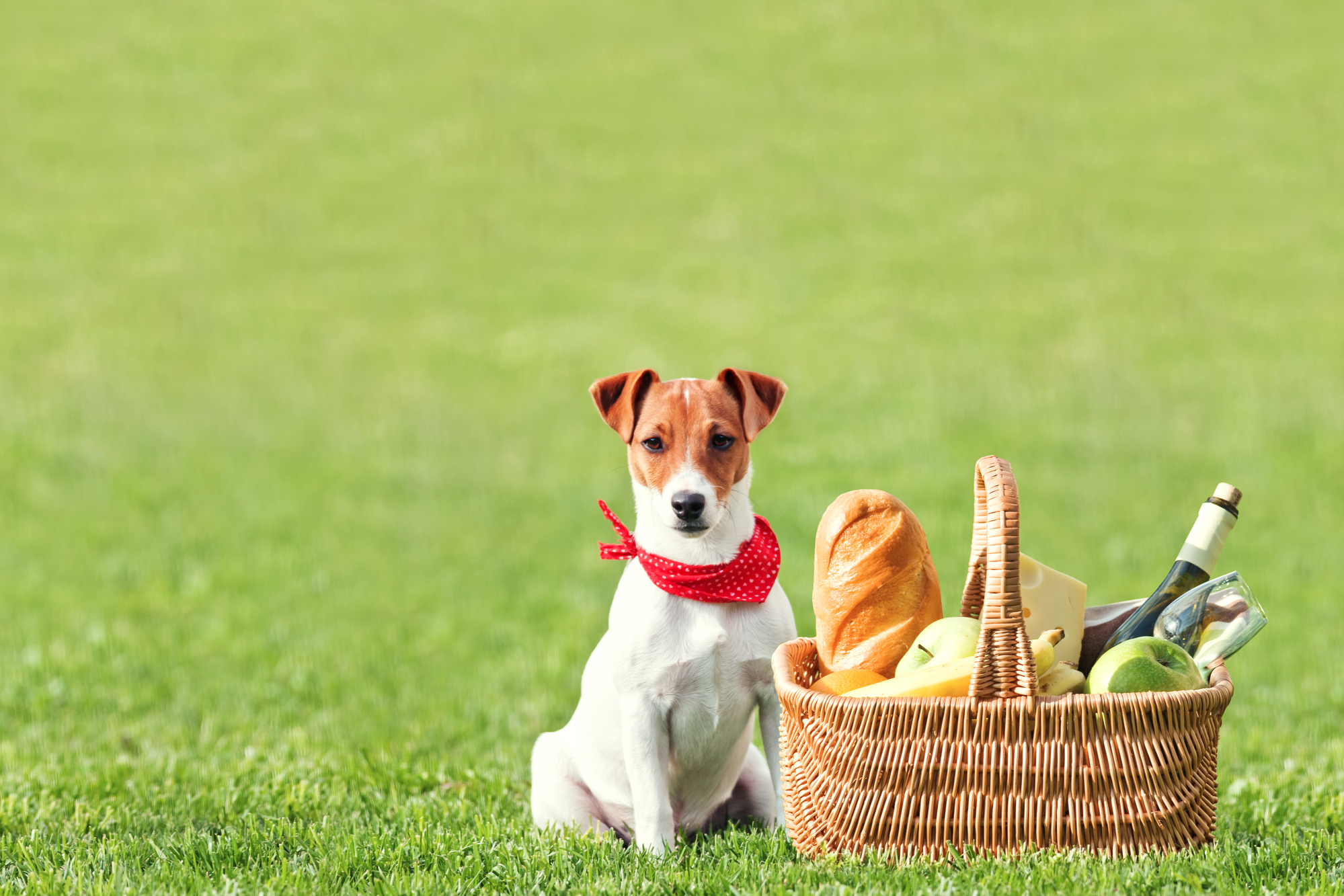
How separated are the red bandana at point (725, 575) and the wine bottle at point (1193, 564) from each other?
1.16 metres

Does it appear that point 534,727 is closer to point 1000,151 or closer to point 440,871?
point 440,871

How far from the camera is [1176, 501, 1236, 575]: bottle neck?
14.5ft

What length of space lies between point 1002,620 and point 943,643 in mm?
393

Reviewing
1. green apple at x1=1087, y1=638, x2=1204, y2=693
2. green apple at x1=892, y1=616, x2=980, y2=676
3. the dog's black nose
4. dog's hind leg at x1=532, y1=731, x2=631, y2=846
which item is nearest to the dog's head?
the dog's black nose

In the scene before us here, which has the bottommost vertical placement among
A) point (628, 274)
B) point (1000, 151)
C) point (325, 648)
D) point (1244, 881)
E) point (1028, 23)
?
point (325, 648)

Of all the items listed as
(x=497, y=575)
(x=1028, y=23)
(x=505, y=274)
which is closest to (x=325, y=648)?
(x=497, y=575)

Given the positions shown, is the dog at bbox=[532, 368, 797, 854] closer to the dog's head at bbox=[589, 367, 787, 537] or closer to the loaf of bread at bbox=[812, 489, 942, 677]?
the dog's head at bbox=[589, 367, 787, 537]

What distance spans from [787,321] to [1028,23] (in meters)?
10.4

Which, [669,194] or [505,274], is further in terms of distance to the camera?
[669,194]

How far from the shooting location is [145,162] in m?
20.8

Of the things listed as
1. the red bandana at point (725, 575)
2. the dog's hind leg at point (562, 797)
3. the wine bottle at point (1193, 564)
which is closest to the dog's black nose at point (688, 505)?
the red bandana at point (725, 575)

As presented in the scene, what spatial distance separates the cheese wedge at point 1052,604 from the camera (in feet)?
14.3

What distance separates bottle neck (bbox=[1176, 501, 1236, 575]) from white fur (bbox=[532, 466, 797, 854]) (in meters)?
1.33

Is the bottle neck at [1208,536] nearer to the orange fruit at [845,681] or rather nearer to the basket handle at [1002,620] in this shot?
the basket handle at [1002,620]
